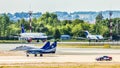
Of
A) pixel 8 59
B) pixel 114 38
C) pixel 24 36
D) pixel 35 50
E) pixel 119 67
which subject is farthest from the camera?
pixel 114 38

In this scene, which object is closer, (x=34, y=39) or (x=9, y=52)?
(x=9, y=52)

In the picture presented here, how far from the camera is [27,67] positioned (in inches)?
2623

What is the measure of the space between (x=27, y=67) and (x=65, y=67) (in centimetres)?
493

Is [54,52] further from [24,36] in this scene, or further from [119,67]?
[24,36]

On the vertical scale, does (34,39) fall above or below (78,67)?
below

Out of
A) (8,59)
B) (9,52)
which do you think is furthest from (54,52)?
(8,59)

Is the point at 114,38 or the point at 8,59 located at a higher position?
the point at 8,59

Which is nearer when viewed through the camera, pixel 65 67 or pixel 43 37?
pixel 65 67

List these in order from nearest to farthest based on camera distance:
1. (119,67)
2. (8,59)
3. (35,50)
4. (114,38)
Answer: (119,67)
(8,59)
(35,50)
(114,38)

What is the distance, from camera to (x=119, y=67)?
218ft

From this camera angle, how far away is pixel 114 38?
636ft

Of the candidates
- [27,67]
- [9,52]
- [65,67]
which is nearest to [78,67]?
[65,67]

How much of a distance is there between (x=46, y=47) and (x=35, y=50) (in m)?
3.00

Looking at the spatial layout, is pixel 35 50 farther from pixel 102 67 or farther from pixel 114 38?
pixel 114 38
